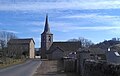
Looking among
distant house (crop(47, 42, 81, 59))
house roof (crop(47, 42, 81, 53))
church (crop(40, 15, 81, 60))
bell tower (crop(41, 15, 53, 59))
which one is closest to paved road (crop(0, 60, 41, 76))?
church (crop(40, 15, 81, 60))

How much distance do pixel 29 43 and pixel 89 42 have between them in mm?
33553

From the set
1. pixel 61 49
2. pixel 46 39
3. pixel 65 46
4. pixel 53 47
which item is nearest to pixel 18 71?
pixel 61 49

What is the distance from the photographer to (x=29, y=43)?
183 m

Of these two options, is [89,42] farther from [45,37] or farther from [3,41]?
[3,41]

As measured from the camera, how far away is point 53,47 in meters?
163

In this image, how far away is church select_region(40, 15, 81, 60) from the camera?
150625mm

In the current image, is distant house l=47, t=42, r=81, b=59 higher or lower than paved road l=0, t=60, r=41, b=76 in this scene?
higher

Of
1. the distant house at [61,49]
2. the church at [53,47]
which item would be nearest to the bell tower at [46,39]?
the church at [53,47]

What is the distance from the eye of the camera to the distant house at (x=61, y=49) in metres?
150

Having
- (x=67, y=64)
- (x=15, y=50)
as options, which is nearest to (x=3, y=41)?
(x=15, y=50)

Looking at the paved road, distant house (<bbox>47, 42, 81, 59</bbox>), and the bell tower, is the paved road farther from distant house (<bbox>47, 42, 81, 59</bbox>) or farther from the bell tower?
the bell tower

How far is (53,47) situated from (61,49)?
755 centimetres

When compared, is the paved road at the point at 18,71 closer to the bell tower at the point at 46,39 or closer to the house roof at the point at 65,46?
the house roof at the point at 65,46

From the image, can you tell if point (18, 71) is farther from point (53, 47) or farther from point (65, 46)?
point (53, 47)
